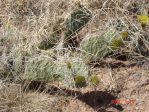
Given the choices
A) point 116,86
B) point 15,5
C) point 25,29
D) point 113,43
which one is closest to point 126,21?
point 113,43

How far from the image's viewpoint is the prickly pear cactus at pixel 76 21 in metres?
3.77

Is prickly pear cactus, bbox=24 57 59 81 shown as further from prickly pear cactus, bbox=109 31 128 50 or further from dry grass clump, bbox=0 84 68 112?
prickly pear cactus, bbox=109 31 128 50

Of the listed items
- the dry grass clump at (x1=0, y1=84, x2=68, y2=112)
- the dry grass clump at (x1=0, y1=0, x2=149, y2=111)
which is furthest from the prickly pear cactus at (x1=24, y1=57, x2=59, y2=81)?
the dry grass clump at (x1=0, y1=84, x2=68, y2=112)

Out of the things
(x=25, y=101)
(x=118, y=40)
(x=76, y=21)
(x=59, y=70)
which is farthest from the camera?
(x=76, y=21)

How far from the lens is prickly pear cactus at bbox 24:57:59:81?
3289 mm

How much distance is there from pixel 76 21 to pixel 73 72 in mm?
703

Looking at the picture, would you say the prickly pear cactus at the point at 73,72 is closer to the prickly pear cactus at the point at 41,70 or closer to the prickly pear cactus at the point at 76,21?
the prickly pear cactus at the point at 41,70

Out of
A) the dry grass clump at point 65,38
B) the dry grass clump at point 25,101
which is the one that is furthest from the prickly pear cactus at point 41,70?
the dry grass clump at point 25,101

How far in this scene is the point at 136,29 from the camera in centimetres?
368

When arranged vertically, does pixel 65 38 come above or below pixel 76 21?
below

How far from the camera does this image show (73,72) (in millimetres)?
3229

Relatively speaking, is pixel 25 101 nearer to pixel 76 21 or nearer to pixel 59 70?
pixel 59 70

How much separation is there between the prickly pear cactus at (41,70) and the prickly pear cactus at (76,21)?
0.52 m

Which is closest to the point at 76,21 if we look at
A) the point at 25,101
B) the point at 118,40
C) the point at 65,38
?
the point at 65,38
